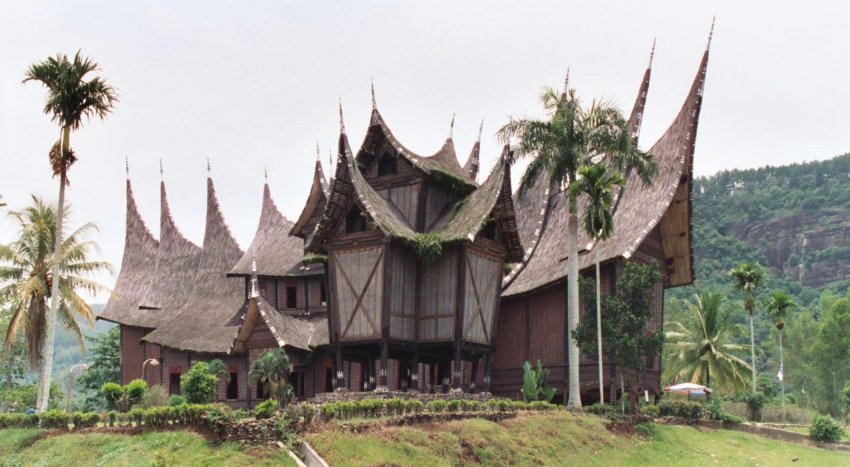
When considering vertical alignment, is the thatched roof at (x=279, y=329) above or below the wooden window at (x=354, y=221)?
below

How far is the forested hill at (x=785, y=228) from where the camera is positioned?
11231 cm

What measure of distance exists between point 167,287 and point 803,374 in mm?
39047

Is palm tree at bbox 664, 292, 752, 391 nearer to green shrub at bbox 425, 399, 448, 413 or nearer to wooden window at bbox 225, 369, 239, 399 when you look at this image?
wooden window at bbox 225, 369, 239, 399

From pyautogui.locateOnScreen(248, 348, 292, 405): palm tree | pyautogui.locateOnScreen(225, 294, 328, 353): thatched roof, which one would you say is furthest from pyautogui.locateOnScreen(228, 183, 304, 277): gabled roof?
pyautogui.locateOnScreen(248, 348, 292, 405): palm tree

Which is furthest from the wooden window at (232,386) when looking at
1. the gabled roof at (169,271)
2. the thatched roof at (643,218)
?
the thatched roof at (643,218)

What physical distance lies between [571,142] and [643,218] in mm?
4960

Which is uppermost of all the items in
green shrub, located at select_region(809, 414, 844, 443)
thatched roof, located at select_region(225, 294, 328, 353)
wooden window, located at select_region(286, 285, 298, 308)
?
wooden window, located at select_region(286, 285, 298, 308)

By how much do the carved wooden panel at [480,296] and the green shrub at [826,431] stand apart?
10.4 meters

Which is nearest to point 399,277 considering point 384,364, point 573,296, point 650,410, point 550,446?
point 384,364

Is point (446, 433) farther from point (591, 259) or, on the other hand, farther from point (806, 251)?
point (806, 251)

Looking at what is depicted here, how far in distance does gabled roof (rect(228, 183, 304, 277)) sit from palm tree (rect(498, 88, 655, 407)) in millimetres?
12743

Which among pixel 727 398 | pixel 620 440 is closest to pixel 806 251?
pixel 727 398

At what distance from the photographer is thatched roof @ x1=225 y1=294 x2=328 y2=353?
3625 cm

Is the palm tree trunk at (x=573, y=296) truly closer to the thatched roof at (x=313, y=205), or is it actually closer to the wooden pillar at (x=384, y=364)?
the wooden pillar at (x=384, y=364)
